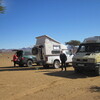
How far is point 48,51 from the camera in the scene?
17266mm

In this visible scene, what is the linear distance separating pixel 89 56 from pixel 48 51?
647cm

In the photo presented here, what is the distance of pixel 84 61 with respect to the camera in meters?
11.6

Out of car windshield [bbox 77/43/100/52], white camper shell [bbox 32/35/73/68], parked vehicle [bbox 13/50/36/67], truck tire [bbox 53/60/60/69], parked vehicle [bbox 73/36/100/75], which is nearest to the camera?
parked vehicle [bbox 73/36/100/75]

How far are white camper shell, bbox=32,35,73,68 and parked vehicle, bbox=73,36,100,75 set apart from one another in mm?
4473

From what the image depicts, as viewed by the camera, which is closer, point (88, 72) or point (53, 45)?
point (88, 72)

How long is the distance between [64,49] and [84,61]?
6.52 m

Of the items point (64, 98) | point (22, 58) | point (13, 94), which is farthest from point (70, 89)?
point (22, 58)

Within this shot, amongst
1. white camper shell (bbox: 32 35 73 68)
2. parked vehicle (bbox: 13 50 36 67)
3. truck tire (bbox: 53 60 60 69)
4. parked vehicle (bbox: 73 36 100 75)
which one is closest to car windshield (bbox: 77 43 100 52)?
parked vehicle (bbox: 73 36 100 75)

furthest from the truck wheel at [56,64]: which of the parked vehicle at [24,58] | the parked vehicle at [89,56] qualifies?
the parked vehicle at [89,56]

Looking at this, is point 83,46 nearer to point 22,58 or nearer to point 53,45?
point 53,45

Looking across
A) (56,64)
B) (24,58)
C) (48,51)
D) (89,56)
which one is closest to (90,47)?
(89,56)

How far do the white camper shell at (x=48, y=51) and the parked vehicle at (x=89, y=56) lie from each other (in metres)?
4.47

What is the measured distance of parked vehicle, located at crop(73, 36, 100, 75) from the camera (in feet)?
36.5

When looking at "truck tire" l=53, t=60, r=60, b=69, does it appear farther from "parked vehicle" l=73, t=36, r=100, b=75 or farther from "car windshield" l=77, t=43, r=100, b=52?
"car windshield" l=77, t=43, r=100, b=52
